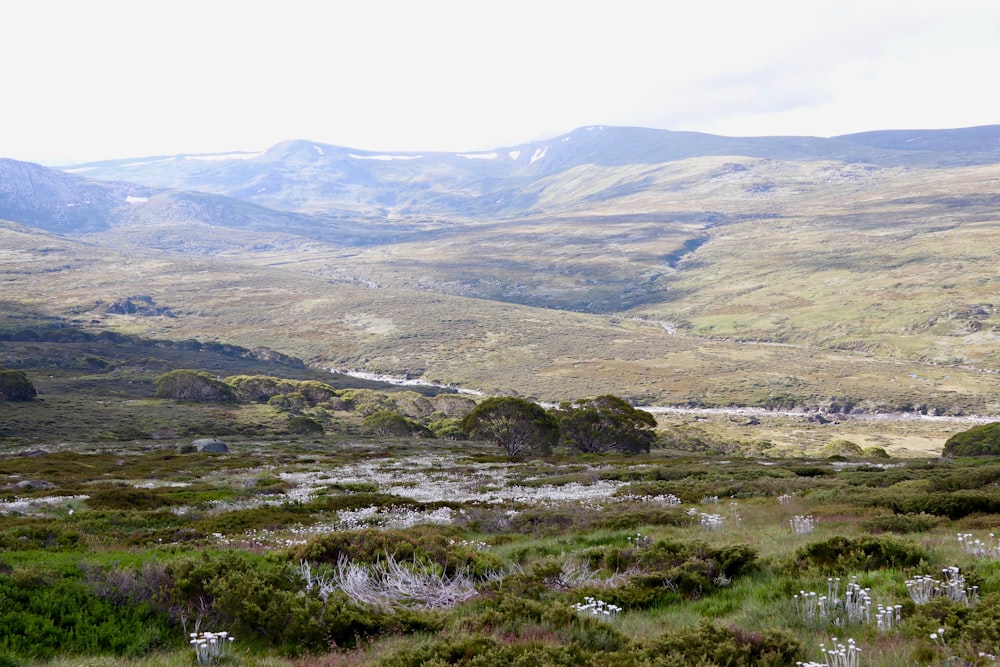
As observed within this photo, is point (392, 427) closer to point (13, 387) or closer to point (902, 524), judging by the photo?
point (13, 387)

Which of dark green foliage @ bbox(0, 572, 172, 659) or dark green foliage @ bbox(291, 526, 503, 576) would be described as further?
dark green foliage @ bbox(291, 526, 503, 576)

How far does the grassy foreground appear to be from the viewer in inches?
256

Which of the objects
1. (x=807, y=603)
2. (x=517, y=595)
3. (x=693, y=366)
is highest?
A: (x=807, y=603)

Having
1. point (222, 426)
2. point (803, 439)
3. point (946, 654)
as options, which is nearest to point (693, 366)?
point (803, 439)

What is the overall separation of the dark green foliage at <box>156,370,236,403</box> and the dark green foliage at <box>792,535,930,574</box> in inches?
3893

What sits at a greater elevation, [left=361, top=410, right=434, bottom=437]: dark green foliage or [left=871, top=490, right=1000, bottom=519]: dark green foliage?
[left=871, top=490, right=1000, bottom=519]: dark green foliage

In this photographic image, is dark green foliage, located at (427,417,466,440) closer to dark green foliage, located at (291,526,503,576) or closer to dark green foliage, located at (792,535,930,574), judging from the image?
dark green foliage, located at (291,526,503,576)

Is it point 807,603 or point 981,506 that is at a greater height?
point 807,603

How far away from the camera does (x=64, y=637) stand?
7.48 metres

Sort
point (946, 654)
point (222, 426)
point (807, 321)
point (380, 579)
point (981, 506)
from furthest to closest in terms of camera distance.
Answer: point (807, 321) → point (222, 426) → point (981, 506) → point (380, 579) → point (946, 654)

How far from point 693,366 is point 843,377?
34.0 meters

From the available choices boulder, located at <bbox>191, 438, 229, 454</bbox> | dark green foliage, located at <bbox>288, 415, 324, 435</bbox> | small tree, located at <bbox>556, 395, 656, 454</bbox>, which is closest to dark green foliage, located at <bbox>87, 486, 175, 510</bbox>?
boulder, located at <bbox>191, 438, 229, 454</bbox>

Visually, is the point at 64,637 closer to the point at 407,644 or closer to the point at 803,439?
the point at 407,644

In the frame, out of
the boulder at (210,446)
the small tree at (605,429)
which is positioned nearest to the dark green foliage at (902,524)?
the small tree at (605,429)
